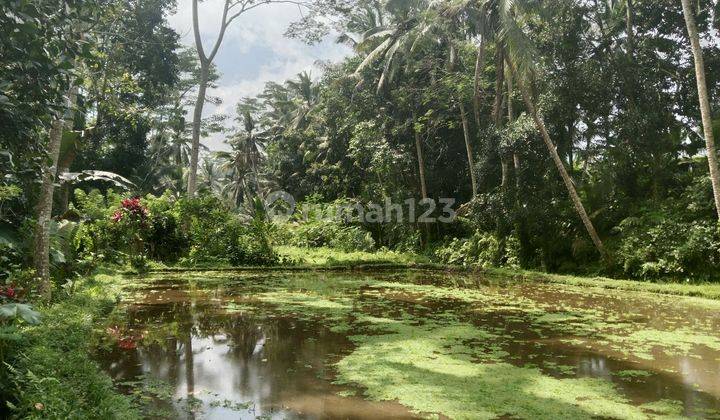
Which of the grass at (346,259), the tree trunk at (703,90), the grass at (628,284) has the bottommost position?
the grass at (628,284)

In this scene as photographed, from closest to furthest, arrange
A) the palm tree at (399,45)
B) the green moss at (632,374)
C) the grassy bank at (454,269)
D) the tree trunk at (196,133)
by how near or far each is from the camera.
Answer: the green moss at (632,374), the grassy bank at (454,269), the tree trunk at (196,133), the palm tree at (399,45)

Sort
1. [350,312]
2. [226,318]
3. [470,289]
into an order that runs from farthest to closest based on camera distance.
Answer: [470,289] < [350,312] < [226,318]

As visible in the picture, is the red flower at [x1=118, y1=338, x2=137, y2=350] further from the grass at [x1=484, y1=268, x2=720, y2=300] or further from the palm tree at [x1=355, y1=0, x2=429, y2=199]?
the palm tree at [x1=355, y1=0, x2=429, y2=199]

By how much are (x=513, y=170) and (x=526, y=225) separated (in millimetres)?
1544

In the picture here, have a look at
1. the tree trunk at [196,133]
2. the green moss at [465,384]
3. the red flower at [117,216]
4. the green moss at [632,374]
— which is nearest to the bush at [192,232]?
the red flower at [117,216]

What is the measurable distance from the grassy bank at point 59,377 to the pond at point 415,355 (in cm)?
31

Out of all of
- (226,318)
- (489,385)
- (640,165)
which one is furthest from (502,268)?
(489,385)

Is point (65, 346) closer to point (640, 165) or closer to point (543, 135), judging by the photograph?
point (543, 135)

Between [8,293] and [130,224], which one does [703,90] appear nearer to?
[8,293]

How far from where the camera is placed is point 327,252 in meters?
17.1

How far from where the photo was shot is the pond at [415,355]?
3.65m

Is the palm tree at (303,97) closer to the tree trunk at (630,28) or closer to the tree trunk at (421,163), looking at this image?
the tree trunk at (421,163)

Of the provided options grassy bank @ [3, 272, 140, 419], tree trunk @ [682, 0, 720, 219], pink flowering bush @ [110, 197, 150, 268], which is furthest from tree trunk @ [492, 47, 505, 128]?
grassy bank @ [3, 272, 140, 419]

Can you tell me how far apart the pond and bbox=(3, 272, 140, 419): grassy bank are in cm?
31
